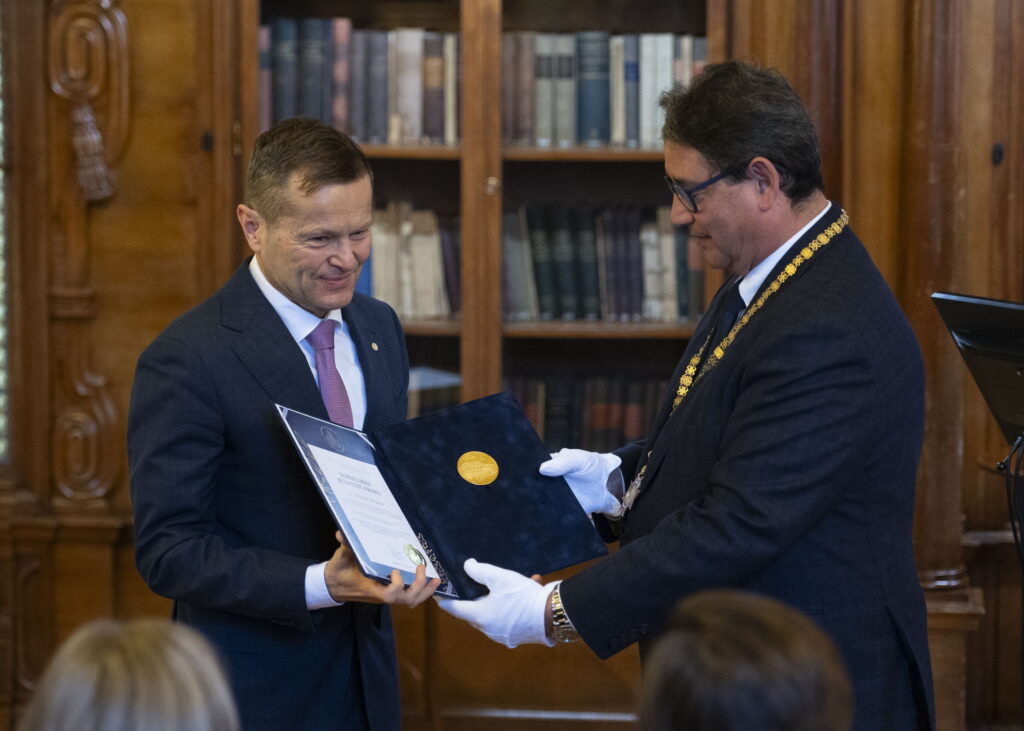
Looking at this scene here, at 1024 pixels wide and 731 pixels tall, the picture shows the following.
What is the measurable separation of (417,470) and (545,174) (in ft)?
5.28

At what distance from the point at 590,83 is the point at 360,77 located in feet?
2.06

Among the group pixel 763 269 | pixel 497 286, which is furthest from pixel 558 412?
pixel 763 269

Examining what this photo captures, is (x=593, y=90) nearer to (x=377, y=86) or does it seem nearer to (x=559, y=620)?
(x=377, y=86)

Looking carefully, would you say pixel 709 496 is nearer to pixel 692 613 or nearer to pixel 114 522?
pixel 692 613

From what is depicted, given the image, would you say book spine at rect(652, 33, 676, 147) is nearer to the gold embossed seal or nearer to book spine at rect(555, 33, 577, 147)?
book spine at rect(555, 33, 577, 147)

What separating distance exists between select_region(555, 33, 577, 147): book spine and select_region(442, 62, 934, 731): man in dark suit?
4.65ft

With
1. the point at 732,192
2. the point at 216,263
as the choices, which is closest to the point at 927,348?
the point at 732,192

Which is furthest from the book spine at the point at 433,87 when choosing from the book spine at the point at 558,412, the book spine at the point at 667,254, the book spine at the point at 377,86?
the book spine at the point at 558,412

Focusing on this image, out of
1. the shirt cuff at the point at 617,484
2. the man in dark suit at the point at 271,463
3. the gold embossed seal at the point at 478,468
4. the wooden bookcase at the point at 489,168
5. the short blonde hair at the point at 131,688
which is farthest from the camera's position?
the wooden bookcase at the point at 489,168

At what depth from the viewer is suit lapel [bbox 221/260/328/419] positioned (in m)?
1.84

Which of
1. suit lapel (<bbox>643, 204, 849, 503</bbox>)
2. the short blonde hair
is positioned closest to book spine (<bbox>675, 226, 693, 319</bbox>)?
suit lapel (<bbox>643, 204, 849, 503</bbox>)

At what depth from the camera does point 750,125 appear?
1.75 metres

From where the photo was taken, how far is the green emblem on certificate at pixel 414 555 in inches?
68.3

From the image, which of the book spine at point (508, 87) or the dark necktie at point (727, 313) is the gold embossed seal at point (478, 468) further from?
the book spine at point (508, 87)
